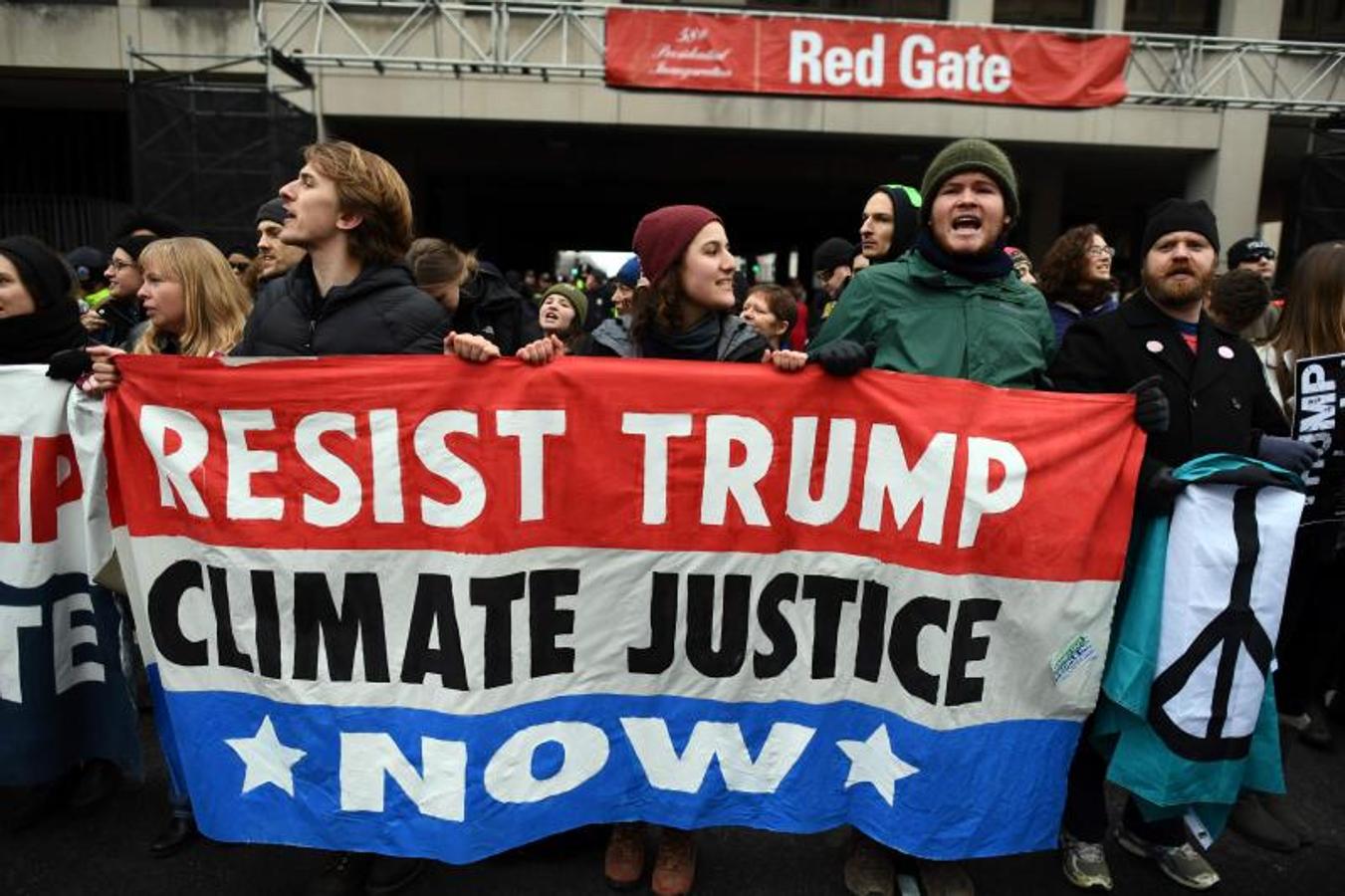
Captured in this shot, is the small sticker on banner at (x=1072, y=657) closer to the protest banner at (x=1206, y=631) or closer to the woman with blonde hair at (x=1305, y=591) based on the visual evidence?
the protest banner at (x=1206, y=631)

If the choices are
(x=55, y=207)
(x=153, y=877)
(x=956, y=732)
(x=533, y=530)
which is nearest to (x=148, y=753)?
(x=153, y=877)

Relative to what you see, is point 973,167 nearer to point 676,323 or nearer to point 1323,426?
point 676,323

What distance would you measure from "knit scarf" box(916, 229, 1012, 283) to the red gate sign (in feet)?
32.1

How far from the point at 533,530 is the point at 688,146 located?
1537 cm

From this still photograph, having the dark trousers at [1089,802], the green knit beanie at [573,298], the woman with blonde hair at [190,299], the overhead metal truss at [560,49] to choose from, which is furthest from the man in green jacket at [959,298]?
the overhead metal truss at [560,49]

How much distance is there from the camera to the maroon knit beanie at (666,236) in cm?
263

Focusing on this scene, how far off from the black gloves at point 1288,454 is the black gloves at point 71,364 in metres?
3.50

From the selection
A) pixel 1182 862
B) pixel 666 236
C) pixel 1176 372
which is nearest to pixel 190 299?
pixel 666 236

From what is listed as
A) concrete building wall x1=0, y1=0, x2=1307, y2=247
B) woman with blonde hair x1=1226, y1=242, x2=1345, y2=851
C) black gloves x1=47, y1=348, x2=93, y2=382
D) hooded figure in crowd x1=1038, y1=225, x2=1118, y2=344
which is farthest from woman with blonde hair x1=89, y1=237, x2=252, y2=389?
concrete building wall x1=0, y1=0, x2=1307, y2=247

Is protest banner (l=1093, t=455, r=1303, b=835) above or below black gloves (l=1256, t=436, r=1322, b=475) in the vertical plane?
below

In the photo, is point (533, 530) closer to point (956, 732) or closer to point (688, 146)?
point (956, 732)

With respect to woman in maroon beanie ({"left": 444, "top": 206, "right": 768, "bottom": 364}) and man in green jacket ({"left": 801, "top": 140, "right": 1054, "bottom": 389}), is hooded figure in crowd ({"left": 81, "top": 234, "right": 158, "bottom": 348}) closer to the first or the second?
woman in maroon beanie ({"left": 444, "top": 206, "right": 768, "bottom": 364})

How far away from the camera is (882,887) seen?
2.61m

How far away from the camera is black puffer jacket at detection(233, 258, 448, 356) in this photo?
2.56m
